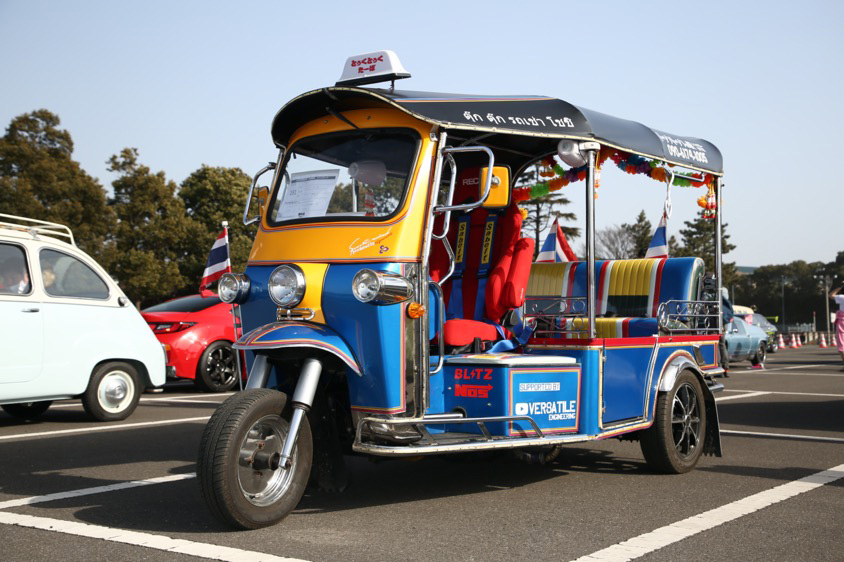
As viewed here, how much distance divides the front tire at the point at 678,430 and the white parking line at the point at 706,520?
847 mm

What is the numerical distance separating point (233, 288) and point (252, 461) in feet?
4.37

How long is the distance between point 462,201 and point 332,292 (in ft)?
6.62

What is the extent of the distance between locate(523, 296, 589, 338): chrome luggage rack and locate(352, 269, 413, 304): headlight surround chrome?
1703mm

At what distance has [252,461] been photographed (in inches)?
200

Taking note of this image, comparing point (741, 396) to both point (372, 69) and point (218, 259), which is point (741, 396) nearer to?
point (218, 259)

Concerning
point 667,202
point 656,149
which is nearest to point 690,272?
point 667,202

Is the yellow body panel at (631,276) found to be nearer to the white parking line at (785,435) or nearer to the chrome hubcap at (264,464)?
the white parking line at (785,435)

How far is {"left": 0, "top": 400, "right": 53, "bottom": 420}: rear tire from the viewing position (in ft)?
36.3

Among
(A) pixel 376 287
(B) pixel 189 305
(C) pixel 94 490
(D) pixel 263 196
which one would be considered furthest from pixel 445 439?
(B) pixel 189 305

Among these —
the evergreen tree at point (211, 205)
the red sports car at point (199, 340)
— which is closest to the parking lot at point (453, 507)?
the red sports car at point (199, 340)

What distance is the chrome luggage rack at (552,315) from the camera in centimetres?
688

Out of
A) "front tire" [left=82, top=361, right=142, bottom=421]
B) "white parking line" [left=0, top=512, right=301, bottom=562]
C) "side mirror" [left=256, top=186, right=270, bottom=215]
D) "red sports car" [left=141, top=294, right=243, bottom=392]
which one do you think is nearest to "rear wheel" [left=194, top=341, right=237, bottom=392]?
"red sports car" [left=141, top=294, right=243, bottom=392]

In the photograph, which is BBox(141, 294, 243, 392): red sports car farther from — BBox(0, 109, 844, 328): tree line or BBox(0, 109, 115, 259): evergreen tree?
BBox(0, 109, 115, 259): evergreen tree

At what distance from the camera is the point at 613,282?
352 inches
